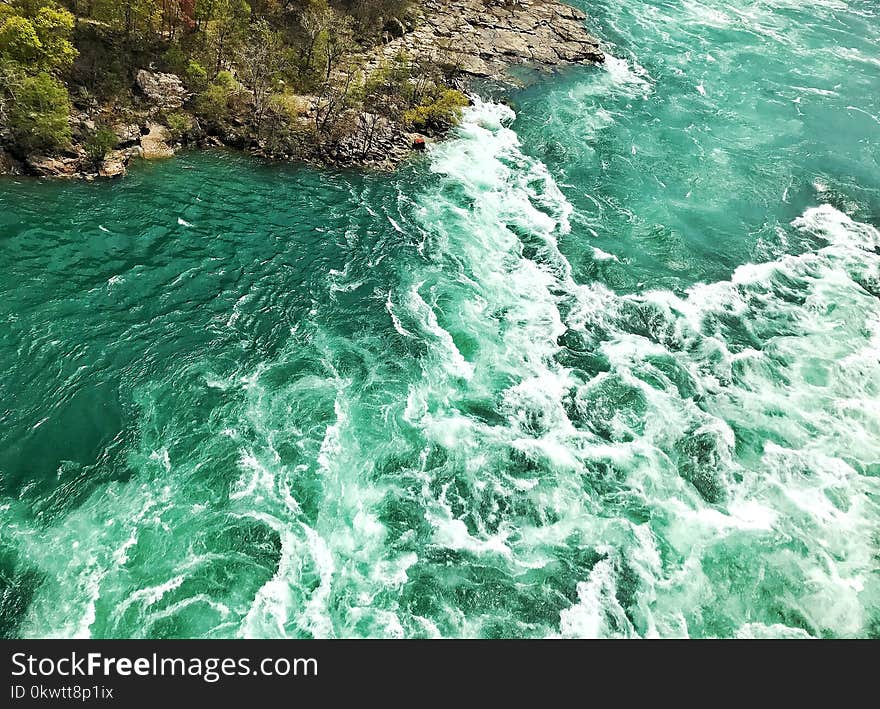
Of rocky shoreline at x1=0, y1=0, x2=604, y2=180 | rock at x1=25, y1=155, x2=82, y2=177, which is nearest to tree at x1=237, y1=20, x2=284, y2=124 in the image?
rocky shoreline at x1=0, y1=0, x2=604, y2=180

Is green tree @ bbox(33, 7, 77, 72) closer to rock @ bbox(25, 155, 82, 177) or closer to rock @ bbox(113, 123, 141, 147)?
rock @ bbox(113, 123, 141, 147)

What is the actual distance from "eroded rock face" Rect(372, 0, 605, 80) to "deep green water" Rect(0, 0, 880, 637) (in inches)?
797

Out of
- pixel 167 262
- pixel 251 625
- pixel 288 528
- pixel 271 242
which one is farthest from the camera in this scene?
pixel 271 242

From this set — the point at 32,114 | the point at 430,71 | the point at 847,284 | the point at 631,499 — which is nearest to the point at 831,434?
the point at 631,499

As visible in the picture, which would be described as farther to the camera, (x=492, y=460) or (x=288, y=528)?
(x=492, y=460)

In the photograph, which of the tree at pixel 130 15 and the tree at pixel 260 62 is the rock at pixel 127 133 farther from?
the tree at pixel 130 15

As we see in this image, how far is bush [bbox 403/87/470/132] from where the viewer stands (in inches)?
2076

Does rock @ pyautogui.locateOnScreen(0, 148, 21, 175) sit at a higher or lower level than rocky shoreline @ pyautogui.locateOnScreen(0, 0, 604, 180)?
lower

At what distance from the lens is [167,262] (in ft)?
117

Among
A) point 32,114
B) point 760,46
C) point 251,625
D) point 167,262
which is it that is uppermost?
point 760,46

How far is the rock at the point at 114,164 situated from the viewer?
39625 mm

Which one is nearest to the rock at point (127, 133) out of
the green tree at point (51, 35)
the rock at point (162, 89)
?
the rock at point (162, 89)

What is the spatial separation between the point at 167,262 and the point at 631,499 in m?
30.4

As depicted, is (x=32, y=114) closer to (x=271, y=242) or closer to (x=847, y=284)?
(x=271, y=242)
